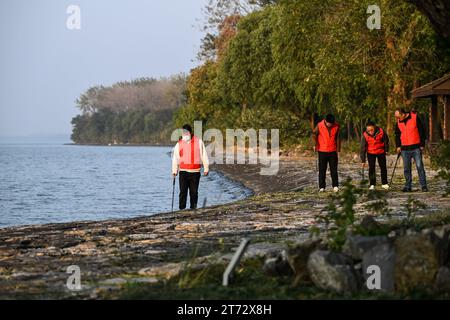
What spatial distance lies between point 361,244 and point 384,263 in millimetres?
368

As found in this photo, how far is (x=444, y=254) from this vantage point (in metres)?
8.48

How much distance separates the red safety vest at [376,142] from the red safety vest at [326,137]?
0.82 m

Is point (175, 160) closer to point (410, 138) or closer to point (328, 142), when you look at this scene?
point (328, 142)

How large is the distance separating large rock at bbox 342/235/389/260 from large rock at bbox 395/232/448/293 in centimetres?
23

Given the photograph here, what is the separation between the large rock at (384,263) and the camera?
8.38m

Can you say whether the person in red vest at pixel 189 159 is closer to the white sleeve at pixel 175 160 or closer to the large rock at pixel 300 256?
the white sleeve at pixel 175 160

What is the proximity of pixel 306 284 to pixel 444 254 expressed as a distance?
132 cm

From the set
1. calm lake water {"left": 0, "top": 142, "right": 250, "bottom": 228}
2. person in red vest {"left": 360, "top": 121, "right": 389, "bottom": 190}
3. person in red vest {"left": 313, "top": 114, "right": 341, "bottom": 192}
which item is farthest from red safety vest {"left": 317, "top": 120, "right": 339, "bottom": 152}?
calm lake water {"left": 0, "top": 142, "right": 250, "bottom": 228}

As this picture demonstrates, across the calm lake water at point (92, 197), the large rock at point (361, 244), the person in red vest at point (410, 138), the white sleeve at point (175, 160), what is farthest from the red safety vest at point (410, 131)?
the large rock at point (361, 244)

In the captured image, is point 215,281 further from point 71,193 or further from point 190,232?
point 71,193

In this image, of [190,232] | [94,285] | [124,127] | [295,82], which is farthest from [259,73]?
[124,127]

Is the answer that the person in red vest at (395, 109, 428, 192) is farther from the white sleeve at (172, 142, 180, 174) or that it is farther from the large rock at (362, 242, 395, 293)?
the large rock at (362, 242, 395, 293)

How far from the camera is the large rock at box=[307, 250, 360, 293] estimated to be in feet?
27.1

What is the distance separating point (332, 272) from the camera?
27.2 ft
